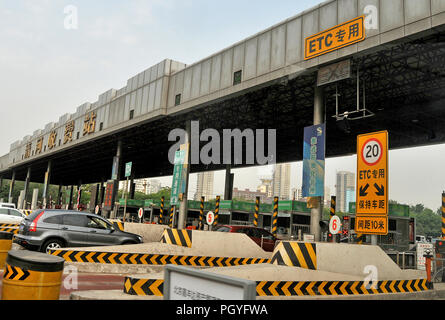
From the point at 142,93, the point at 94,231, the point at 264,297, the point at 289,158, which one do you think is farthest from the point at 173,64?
the point at 264,297

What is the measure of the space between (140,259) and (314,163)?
9.69m

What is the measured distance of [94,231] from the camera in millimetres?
13008

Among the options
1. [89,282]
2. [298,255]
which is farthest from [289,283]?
[89,282]

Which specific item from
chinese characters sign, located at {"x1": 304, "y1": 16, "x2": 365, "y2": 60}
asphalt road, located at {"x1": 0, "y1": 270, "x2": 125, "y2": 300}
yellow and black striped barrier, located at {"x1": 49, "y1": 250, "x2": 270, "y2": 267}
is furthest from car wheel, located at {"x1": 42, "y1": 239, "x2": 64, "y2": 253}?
chinese characters sign, located at {"x1": 304, "y1": 16, "x2": 365, "y2": 60}

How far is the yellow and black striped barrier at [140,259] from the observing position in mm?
10633

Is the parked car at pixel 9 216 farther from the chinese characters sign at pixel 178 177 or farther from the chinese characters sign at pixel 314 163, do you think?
the chinese characters sign at pixel 314 163

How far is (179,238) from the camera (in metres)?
12.4

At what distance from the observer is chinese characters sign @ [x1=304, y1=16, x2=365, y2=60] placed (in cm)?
1579

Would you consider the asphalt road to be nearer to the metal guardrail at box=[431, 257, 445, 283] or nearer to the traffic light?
the metal guardrail at box=[431, 257, 445, 283]

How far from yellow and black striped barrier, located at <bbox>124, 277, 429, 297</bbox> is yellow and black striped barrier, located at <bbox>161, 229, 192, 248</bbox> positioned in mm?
5661

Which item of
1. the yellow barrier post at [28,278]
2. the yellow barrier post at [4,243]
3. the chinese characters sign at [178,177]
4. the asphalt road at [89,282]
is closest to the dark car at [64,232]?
the asphalt road at [89,282]
